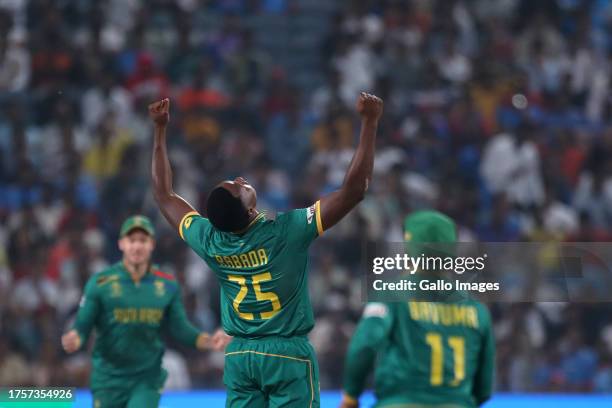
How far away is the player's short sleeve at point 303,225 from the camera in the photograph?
5465 millimetres

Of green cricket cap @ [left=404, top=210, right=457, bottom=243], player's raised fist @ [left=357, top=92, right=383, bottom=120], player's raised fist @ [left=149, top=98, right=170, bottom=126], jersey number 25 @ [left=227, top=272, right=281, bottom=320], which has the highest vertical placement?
player's raised fist @ [left=149, top=98, right=170, bottom=126]

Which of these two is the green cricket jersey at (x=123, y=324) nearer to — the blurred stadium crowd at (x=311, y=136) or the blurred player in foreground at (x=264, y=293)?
the blurred player in foreground at (x=264, y=293)

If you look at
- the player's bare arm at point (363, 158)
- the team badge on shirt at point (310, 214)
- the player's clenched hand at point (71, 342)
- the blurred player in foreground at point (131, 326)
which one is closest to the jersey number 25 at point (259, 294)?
the team badge on shirt at point (310, 214)

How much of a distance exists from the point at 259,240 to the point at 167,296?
246cm

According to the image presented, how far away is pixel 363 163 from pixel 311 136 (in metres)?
8.87

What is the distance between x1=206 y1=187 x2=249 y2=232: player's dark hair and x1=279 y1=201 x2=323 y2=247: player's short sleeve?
21cm

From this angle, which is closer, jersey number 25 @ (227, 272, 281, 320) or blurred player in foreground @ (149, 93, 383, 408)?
blurred player in foreground @ (149, 93, 383, 408)

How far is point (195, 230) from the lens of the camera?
587 cm

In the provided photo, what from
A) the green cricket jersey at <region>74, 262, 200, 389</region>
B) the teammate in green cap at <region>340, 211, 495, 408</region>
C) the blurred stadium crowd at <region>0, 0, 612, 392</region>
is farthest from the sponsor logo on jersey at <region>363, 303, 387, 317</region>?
the blurred stadium crowd at <region>0, 0, 612, 392</region>

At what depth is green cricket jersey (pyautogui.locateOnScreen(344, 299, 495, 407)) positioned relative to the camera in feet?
17.3

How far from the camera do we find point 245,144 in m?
13.7

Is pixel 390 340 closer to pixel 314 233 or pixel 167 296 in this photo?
pixel 314 233

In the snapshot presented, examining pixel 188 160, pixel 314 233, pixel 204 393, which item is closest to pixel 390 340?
pixel 314 233

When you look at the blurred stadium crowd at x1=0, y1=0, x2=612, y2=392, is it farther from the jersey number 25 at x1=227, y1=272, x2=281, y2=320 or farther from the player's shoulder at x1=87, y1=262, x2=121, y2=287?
the jersey number 25 at x1=227, y1=272, x2=281, y2=320
